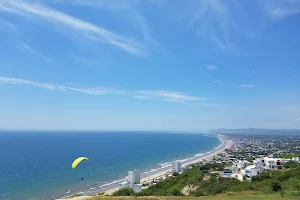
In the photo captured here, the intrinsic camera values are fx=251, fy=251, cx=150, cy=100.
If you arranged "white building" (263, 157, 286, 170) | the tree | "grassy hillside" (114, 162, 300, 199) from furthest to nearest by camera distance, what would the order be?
"white building" (263, 157, 286, 170) < the tree < "grassy hillside" (114, 162, 300, 199)

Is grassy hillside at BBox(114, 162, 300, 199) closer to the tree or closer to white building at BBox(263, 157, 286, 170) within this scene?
the tree

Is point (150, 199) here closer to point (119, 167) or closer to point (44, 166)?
point (119, 167)

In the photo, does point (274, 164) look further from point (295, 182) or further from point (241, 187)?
point (241, 187)

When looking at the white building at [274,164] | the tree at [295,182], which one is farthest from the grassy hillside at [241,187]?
the white building at [274,164]

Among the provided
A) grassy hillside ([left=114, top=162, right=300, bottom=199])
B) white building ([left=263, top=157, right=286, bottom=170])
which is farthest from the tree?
white building ([left=263, top=157, right=286, bottom=170])

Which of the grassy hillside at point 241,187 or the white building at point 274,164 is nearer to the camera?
the grassy hillside at point 241,187

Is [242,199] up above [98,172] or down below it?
above

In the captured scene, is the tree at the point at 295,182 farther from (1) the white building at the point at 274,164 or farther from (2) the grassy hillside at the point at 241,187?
(1) the white building at the point at 274,164

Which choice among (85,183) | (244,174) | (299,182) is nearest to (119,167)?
(85,183)

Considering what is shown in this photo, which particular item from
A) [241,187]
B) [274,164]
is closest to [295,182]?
[241,187]

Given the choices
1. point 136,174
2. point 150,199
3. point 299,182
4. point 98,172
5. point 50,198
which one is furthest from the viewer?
point 98,172

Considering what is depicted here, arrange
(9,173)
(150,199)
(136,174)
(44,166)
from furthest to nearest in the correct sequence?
1. (44,166)
2. (9,173)
3. (136,174)
4. (150,199)
